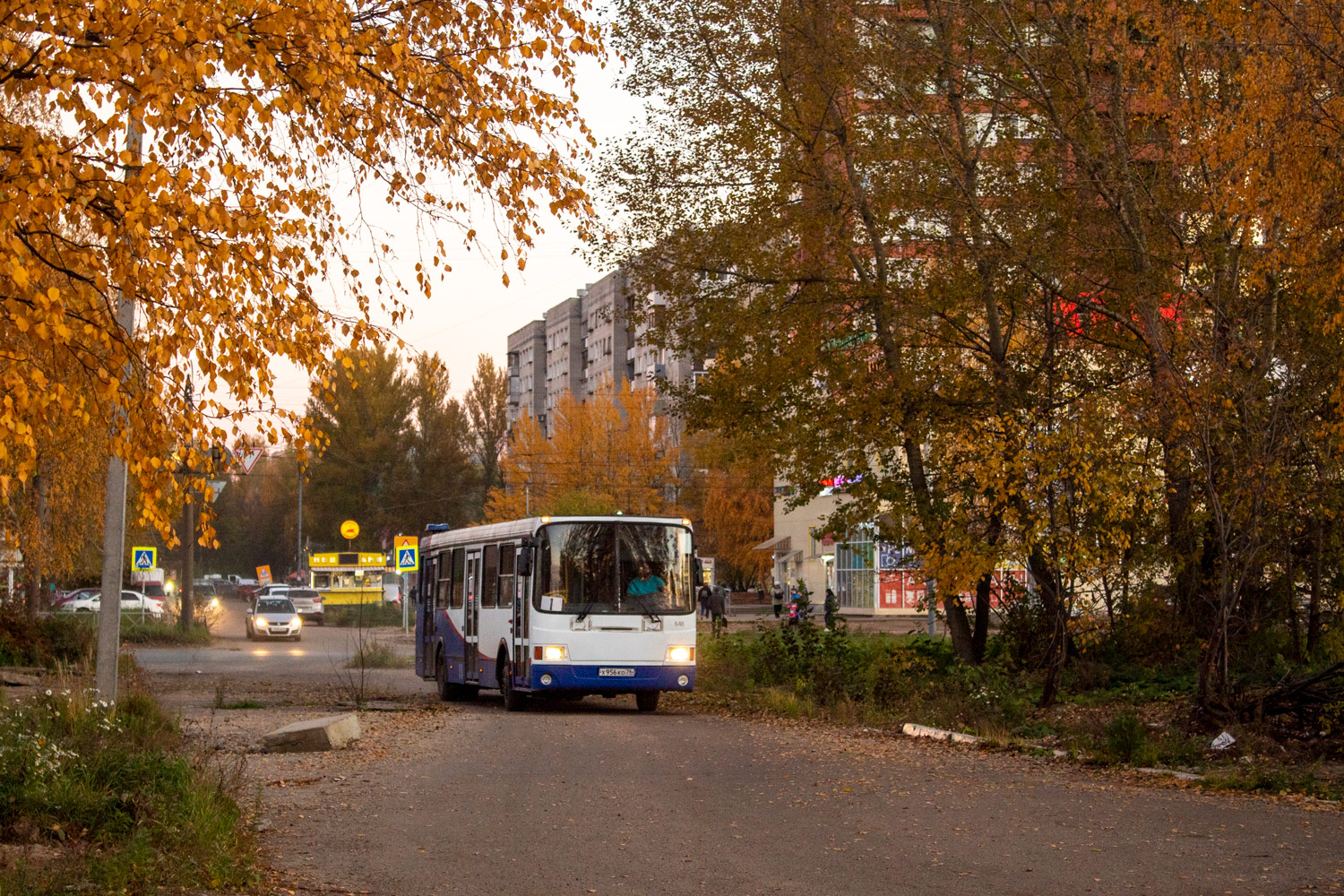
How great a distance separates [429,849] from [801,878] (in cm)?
246

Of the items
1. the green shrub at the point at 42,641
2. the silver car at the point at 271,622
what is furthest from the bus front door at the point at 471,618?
the silver car at the point at 271,622

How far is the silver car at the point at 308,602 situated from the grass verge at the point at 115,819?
54468mm

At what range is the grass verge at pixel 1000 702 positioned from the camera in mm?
13461

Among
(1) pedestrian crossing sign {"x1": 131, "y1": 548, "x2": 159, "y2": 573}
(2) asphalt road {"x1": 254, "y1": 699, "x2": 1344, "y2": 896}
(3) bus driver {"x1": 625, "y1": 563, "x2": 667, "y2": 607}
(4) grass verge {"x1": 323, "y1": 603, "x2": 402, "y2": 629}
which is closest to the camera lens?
(2) asphalt road {"x1": 254, "y1": 699, "x2": 1344, "y2": 896}

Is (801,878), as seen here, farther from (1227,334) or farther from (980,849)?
(1227,334)

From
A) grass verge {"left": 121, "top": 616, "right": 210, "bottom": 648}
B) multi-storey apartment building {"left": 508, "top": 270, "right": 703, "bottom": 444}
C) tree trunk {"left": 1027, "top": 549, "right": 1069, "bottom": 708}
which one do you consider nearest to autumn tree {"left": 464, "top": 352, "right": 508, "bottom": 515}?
multi-storey apartment building {"left": 508, "top": 270, "right": 703, "bottom": 444}

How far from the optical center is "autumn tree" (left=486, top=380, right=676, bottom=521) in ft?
247

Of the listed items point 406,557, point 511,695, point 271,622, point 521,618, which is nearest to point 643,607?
point 521,618

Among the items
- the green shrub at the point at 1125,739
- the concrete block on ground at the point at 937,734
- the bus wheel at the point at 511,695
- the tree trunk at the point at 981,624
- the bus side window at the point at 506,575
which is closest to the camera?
the green shrub at the point at 1125,739

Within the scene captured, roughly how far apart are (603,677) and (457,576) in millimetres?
5709

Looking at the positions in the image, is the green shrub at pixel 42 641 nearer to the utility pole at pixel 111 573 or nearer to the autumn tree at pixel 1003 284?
the utility pole at pixel 111 573

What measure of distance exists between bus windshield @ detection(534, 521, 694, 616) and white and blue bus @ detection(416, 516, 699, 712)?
1cm

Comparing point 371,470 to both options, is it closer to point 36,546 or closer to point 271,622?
point 271,622

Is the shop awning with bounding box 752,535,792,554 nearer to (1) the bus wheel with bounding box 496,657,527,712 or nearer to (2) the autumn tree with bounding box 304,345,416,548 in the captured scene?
(2) the autumn tree with bounding box 304,345,416,548
